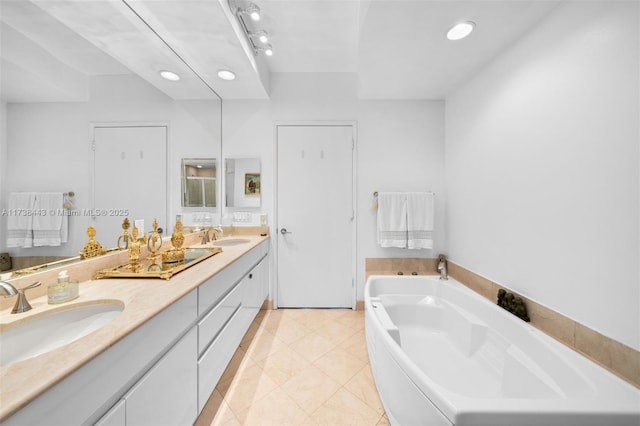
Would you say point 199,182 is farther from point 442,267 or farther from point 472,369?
point 472,369

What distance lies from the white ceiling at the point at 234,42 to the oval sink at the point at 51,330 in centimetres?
79

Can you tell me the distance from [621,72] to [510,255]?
A: 106 centimetres

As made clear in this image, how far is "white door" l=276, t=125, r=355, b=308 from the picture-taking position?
259 centimetres

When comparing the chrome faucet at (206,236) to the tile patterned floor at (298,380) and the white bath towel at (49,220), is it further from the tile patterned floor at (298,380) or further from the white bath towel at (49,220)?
the white bath towel at (49,220)

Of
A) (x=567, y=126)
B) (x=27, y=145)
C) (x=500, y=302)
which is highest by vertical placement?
(x=567, y=126)

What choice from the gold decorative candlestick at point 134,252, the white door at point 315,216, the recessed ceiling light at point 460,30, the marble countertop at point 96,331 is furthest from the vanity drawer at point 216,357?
the recessed ceiling light at point 460,30

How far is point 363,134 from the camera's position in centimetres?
258

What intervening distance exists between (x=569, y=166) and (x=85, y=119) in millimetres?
2380

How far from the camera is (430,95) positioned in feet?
7.94

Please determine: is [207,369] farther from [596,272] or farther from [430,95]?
[430,95]

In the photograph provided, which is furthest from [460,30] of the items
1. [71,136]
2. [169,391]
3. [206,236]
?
[206,236]

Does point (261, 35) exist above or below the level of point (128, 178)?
above

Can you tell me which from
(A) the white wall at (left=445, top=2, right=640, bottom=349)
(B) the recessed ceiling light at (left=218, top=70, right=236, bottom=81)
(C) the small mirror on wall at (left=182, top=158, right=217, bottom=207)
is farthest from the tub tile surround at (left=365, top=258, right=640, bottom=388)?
(B) the recessed ceiling light at (left=218, top=70, right=236, bottom=81)

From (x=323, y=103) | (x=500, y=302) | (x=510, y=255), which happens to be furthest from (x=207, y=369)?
(x=323, y=103)
